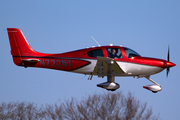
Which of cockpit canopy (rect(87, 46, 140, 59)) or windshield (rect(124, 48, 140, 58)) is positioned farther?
windshield (rect(124, 48, 140, 58))

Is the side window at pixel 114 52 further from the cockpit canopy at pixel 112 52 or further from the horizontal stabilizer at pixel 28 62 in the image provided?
the horizontal stabilizer at pixel 28 62

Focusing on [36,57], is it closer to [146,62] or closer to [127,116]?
[146,62]

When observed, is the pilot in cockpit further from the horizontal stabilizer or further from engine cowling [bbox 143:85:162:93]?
the horizontal stabilizer

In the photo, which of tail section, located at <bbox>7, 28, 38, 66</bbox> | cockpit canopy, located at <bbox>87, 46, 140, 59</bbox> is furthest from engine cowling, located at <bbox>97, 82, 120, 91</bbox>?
tail section, located at <bbox>7, 28, 38, 66</bbox>

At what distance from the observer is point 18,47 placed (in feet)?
74.8

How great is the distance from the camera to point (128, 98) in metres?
34.9

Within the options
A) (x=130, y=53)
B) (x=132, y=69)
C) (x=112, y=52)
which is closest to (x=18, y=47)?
(x=112, y=52)

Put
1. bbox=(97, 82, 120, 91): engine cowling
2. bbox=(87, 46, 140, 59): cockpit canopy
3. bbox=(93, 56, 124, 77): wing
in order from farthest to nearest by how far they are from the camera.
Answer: bbox=(97, 82, 120, 91): engine cowling, bbox=(87, 46, 140, 59): cockpit canopy, bbox=(93, 56, 124, 77): wing

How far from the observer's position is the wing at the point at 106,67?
20.6 metres

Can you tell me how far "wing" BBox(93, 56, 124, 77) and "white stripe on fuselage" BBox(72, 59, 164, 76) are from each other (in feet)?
1.20

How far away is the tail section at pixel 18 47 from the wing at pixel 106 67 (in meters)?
4.24

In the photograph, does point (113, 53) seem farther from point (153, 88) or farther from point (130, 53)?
point (153, 88)

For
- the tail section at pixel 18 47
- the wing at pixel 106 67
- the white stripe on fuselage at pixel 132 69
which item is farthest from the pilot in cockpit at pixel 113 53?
the tail section at pixel 18 47

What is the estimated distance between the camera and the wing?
20.6 meters
